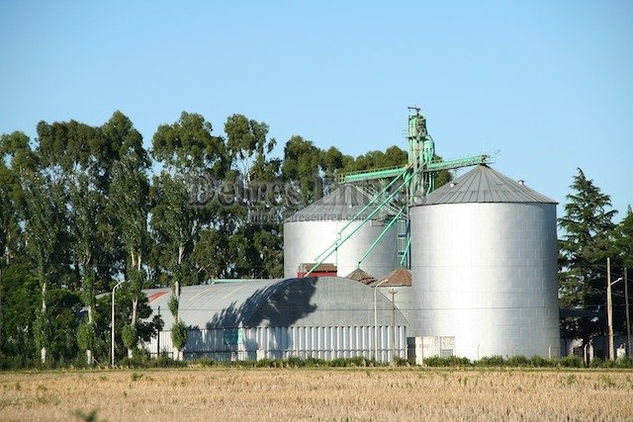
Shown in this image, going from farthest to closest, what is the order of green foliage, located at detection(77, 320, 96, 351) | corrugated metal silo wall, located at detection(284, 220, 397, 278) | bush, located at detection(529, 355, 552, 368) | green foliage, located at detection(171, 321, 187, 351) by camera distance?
corrugated metal silo wall, located at detection(284, 220, 397, 278)
green foliage, located at detection(171, 321, 187, 351)
green foliage, located at detection(77, 320, 96, 351)
bush, located at detection(529, 355, 552, 368)

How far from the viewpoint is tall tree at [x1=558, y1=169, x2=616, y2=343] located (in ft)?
413

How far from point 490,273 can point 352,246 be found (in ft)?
89.9

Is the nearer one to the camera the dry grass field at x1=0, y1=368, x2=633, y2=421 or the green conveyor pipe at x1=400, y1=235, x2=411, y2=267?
the dry grass field at x1=0, y1=368, x2=633, y2=421

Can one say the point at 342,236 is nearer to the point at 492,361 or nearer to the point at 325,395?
the point at 492,361

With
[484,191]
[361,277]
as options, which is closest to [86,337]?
[361,277]

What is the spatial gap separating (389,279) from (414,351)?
8.59 meters

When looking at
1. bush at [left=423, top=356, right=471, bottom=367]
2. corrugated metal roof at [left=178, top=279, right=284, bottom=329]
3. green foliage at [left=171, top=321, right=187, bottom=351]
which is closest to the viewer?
bush at [left=423, top=356, right=471, bottom=367]

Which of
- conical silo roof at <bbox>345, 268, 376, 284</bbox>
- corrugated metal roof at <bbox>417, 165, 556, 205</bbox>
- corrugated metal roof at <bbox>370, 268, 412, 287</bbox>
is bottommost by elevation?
corrugated metal roof at <bbox>370, 268, 412, 287</bbox>

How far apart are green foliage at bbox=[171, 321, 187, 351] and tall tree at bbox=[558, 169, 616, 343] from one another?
1484 inches

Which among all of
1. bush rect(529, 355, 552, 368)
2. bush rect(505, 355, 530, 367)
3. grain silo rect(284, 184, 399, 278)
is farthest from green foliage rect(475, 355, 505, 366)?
grain silo rect(284, 184, 399, 278)

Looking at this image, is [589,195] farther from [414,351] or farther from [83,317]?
[83,317]

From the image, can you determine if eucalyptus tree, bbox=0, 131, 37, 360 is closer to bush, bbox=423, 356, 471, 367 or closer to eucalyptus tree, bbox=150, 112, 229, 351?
eucalyptus tree, bbox=150, 112, 229, 351

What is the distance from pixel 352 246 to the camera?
130875mm

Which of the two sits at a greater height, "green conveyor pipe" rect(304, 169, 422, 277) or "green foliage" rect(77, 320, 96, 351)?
"green conveyor pipe" rect(304, 169, 422, 277)
